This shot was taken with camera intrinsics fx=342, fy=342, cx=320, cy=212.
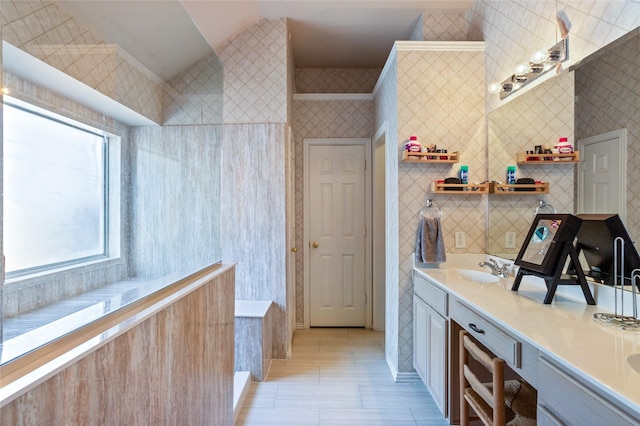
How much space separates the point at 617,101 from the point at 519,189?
887mm

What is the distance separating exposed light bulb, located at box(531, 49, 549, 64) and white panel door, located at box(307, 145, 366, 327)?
1955mm

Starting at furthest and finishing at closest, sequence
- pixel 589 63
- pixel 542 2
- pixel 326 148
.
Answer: pixel 326 148, pixel 542 2, pixel 589 63

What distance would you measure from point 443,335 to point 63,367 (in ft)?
6.17

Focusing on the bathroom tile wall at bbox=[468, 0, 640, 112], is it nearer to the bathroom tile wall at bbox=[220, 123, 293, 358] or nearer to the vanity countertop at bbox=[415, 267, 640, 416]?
the vanity countertop at bbox=[415, 267, 640, 416]

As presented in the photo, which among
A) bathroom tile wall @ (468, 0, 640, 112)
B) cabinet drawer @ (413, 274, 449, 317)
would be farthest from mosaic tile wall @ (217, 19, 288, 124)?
cabinet drawer @ (413, 274, 449, 317)

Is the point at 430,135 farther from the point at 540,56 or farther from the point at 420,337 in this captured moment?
the point at 420,337

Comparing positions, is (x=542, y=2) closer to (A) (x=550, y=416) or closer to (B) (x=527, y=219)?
(B) (x=527, y=219)

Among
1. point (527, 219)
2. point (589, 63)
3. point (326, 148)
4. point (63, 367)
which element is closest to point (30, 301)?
point (63, 367)

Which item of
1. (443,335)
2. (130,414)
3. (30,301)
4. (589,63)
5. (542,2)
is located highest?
(542,2)

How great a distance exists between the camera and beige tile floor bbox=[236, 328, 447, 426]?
2.16 m

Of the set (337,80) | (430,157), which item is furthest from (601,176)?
(337,80)

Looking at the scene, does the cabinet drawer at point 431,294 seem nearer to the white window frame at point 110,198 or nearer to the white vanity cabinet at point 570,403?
the white vanity cabinet at point 570,403

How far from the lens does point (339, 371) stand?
2.79 metres

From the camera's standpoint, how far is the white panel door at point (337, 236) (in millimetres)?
3795
